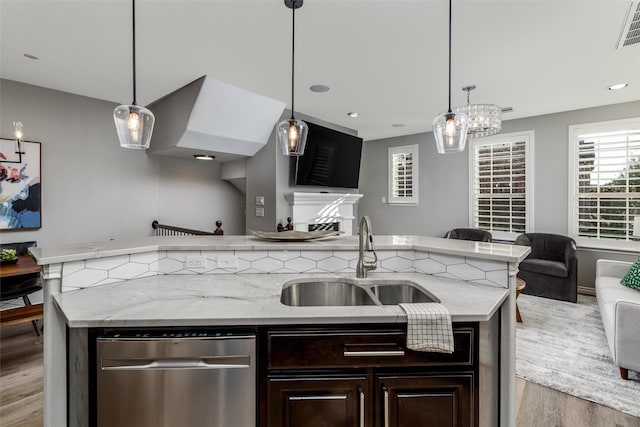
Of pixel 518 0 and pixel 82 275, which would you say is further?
pixel 518 0

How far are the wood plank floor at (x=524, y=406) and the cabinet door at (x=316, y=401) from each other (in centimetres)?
134

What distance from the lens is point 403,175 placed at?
251 inches

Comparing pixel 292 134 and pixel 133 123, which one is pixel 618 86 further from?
pixel 133 123

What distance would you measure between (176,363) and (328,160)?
409 cm

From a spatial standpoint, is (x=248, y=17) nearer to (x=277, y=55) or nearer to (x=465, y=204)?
(x=277, y=55)

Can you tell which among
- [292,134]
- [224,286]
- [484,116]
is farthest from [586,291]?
[224,286]

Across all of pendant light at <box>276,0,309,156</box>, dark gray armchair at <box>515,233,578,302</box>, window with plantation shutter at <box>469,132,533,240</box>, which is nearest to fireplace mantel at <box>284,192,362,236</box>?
window with plantation shutter at <box>469,132,533,240</box>

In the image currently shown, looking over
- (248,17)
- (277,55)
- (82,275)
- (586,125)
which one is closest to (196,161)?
(277,55)

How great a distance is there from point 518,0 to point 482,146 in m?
3.60

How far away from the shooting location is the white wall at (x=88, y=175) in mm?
3529

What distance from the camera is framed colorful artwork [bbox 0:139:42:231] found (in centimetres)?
337

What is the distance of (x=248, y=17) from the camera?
2.25m

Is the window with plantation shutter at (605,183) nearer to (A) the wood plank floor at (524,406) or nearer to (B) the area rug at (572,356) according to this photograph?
(B) the area rug at (572,356)

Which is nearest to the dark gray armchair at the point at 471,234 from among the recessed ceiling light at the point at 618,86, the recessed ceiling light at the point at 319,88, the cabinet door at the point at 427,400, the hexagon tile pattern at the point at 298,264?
the recessed ceiling light at the point at 618,86
